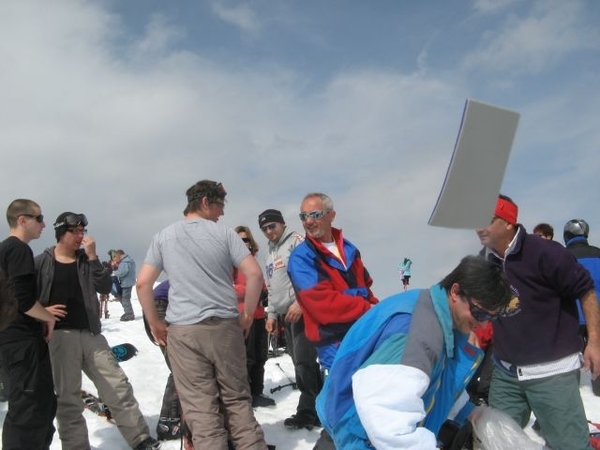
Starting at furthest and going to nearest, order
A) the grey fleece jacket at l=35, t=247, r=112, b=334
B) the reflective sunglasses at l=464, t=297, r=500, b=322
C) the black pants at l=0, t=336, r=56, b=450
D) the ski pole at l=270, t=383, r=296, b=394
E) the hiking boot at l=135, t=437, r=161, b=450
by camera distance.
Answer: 1. the ski pole at l=270, t=383, r=296, b=394
2. the hiking boot at l=135, t=437, r=161, b=450
3. the grey fleece jacket at l=35, t=247, r=112, b=334
4. the black pants at l=0, t=336, r=56, b=450
5. the reflective sunglasses at l=464, t=297, r=500, b=322

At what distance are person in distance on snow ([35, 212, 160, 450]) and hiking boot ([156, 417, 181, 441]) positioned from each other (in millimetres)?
267

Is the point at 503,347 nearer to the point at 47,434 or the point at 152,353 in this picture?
the point at 47,434

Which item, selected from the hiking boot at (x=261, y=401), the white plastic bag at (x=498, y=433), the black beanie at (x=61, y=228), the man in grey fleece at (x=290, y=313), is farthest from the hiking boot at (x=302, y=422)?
the black beanie at (x=61, y=228)

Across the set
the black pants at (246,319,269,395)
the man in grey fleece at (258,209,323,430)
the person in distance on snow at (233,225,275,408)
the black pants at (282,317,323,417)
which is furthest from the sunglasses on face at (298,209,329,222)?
the black pants at (246,319,269,395)

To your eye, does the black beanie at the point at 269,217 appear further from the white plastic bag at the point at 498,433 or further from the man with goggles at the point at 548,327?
the white plastic bag at the point at 498,433

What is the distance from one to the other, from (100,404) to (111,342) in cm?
444

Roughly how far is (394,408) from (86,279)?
3339 mm

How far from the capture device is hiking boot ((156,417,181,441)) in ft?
14.7

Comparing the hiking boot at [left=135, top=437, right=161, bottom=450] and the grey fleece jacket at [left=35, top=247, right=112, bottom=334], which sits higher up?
the grey fleece jacket at [left=35, top=247, right=112, bottom=334]

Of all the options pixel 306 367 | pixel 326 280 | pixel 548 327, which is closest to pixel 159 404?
pixel 306 367

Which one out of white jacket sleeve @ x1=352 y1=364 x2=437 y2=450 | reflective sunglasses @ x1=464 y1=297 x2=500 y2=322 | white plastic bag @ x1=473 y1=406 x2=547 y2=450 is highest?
reflective sunglasses @ x1=464 y1=297 x2=500 y2=322

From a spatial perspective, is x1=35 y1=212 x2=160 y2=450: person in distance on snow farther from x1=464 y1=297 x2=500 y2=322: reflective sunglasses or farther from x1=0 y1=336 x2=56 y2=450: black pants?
x1=464 y1=297 x2=500 y2=322: reflective sunglasses

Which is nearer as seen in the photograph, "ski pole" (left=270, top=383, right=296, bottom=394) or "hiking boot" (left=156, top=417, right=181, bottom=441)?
"hiking boot" (left=156, top=417, right=181, bottom=441)

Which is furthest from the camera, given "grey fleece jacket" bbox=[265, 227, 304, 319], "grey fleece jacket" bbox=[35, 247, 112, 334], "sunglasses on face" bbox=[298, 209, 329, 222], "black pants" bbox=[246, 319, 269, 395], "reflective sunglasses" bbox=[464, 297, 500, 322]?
"black pants" bbox=[246, 319, 269, 395]
